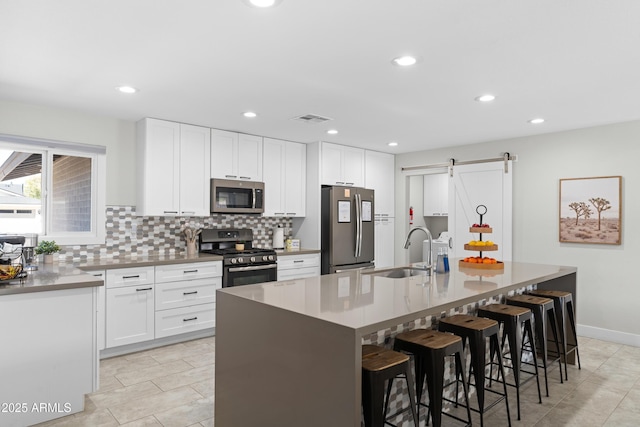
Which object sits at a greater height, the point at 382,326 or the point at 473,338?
the point at 382,326

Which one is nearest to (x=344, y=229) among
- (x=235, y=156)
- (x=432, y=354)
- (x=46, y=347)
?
(x=235, y=156)

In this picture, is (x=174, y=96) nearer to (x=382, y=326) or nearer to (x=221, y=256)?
(x=221, y=256)

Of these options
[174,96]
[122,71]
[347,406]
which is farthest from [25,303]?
[347,406]

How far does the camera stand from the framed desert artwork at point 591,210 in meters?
4.50

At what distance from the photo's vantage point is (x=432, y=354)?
2.15m

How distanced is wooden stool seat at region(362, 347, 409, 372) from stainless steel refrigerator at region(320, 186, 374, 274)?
349 cm

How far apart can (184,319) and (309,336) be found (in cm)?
291

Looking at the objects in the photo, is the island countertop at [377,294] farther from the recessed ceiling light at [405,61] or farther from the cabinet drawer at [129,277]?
the cabinet drawer at [129,277]

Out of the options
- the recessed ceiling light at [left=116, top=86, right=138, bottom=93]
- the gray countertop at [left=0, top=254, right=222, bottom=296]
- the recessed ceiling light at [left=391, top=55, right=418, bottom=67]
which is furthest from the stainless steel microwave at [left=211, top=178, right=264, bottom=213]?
the recessed ceiling light at [left=391, top=55, right=418, bottom=67]

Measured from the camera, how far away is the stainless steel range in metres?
4.61

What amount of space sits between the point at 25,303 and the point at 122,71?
66.2 inches

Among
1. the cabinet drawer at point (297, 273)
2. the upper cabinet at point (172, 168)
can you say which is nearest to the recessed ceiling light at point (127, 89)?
the upper cabinet at point (172, 168)

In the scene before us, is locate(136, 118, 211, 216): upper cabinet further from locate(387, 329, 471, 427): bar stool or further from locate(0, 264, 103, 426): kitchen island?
locate(387, 329, 471, 427): bar stool

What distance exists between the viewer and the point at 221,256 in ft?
15.0
